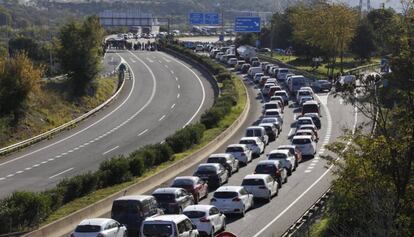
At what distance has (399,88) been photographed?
803 inches

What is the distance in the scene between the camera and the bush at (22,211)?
27266mm

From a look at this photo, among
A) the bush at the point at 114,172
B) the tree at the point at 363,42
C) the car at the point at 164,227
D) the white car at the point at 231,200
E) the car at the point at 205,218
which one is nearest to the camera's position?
the car at the point at 164,227

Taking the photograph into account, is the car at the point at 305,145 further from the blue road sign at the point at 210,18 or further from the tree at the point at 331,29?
the blue road sign at the point at 210,18

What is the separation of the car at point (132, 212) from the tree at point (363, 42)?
82606 mm

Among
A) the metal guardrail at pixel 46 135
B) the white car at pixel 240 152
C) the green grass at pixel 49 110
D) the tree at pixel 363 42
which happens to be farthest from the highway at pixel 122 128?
the tree at pixel 363 42

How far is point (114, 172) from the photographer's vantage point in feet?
121

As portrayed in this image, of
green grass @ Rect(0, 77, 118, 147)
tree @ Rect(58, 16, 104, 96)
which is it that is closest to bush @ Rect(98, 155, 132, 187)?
green grass @ Rect(0, 77, 118, 147)

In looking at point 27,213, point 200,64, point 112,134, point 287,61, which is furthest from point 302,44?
point 27,213

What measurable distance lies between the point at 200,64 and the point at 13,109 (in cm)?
4328

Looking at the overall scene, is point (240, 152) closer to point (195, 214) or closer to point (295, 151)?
point (295, 151)

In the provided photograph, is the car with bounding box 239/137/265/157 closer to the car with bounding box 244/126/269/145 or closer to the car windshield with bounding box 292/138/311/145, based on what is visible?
the car windshield with bounding box 292/138/311/145

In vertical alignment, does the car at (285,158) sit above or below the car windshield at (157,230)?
below

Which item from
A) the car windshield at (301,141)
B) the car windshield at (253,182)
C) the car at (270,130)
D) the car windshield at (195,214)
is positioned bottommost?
the car at (270,130)

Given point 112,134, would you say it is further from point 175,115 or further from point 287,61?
point 287,61
